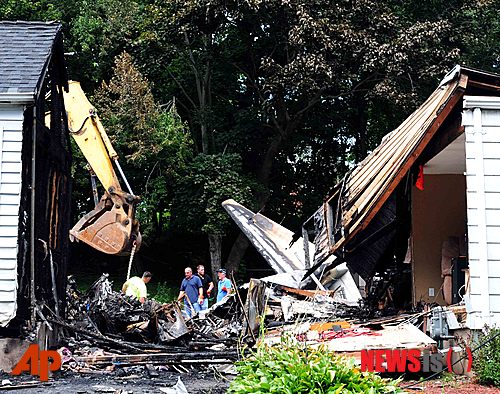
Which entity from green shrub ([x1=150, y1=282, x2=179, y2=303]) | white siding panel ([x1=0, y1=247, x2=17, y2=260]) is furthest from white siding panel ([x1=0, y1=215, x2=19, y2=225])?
green shrub ([x1=150, y1=282, x2=179, y2=303])

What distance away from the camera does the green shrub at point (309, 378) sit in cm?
550

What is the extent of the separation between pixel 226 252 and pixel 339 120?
6716 millimetres

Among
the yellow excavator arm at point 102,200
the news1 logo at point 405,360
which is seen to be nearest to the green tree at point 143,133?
the yellow excavator arm at point 102,200

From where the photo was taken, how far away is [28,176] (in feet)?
41.2

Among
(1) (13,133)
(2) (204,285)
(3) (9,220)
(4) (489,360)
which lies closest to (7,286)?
(3) (9,220)

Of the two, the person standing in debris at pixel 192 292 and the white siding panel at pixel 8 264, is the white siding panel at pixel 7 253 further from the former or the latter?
the person standing in debris at pixel 192 292

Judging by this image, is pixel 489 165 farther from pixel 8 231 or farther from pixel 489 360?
pixel 8 231

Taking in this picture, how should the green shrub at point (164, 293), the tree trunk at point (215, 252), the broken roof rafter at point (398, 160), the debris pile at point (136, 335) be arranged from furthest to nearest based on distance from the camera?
the tree trunk at point (215, 252) → the green shrub at point (164, 293) → the debris pile at point (136, 335) → the broken roof rafter at point (398, 160)

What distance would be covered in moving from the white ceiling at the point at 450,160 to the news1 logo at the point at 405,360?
3.19 m

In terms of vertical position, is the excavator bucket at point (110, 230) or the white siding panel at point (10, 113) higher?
the white siding panel at point (10, 113)

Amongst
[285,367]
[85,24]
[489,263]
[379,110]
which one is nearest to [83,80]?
[85,24]

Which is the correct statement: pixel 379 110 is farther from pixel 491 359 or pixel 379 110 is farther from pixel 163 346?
pixel 491 359

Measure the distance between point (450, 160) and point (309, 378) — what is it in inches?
351

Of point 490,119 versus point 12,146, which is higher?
point 490,119
